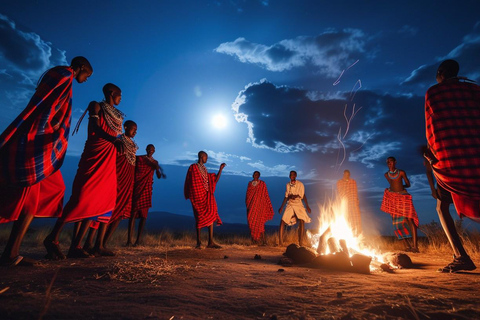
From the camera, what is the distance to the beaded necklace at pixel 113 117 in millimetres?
3947

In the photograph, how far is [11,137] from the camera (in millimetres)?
2699

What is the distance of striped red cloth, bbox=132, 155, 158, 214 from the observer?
269 inches

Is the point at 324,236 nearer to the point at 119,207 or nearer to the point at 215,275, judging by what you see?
the point at 215,275

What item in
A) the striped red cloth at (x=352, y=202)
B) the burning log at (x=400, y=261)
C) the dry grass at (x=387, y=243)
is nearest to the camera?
the burning log at (x=400, y=261)

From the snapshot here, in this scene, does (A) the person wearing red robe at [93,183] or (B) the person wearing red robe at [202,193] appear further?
(B) the person wearing red robe at [202,193]

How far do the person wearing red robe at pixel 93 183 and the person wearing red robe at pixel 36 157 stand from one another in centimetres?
21

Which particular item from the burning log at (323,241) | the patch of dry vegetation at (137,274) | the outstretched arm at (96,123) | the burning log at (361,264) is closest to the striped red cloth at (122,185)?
the outstretched arm at (96,123)

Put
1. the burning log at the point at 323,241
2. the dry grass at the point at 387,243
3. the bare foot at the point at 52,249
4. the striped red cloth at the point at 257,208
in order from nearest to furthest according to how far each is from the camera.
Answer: the bare foot at the point at 52,249 < the burning log at the point at 323,241 < the dry grass at the point at 387,243 < the striped red cloth at the point at 257,208

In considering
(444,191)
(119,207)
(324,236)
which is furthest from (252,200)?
(444,191)

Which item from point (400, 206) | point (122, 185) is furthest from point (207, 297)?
point (400, 206)

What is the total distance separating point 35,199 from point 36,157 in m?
0.52

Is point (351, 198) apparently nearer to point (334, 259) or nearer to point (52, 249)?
point (334, 259)

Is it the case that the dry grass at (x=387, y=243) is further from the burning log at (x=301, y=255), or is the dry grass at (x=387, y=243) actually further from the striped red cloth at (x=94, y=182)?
the striped red cloth at (x=94, y=182)

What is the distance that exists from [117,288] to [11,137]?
2136 mm
